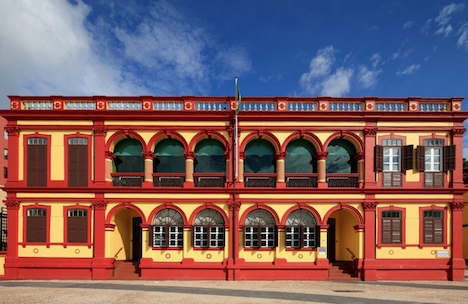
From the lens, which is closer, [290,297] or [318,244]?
[290,297]

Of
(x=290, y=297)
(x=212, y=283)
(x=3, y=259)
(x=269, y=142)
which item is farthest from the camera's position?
(x=269, y=142)

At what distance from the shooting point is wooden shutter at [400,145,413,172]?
15625 millimetres

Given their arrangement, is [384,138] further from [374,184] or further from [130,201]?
[130,201]

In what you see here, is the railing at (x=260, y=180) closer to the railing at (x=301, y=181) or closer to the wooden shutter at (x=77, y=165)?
the railing at (x=301, y=181)

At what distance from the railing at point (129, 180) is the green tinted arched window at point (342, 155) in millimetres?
11120

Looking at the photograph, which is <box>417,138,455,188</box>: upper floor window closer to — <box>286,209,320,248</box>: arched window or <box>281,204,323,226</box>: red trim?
<box>281,204,323,226</box>: red trim

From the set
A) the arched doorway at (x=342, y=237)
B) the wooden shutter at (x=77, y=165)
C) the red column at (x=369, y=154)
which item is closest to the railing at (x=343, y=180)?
the red column at (x=369, y=154)

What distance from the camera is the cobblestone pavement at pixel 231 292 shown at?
1123 centimetres

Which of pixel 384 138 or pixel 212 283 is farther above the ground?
pixel 384 138

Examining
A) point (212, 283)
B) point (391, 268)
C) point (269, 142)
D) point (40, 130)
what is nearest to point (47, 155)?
point (40, 130)

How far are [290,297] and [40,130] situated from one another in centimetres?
1579

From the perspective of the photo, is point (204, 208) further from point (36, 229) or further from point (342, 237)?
point (36, 229)

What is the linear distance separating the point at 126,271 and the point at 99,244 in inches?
84.8

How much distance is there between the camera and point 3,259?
50.2ft
